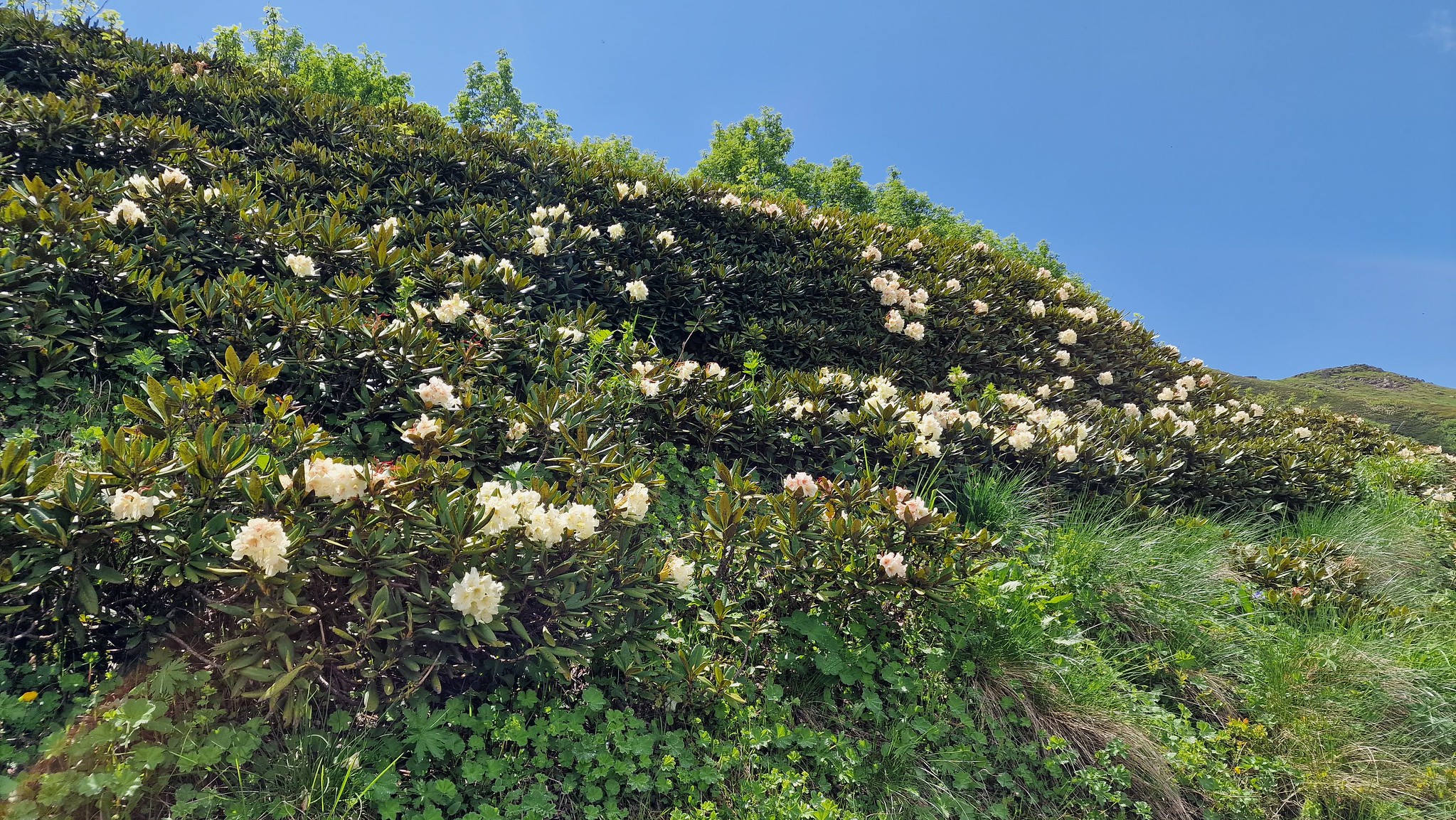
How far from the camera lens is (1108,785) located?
8.75 ft

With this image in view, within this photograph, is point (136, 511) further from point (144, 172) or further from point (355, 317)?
point (144, 172)

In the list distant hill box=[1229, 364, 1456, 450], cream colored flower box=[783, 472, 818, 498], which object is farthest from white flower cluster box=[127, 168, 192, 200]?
distant hill box=[1229, 364, 1456, 450]

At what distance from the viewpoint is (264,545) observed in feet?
6.17

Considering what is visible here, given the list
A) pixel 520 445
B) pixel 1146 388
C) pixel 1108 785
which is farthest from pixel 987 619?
pixel 1146 388

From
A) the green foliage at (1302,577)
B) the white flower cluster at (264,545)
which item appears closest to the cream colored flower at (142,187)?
the white flower cluster at (264,545)

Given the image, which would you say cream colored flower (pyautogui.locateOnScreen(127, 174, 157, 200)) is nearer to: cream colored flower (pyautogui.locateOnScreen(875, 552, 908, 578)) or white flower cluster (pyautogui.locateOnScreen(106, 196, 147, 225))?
white flower cluster (pyautogui.locateOnScreen(106, 196, 147, 225))

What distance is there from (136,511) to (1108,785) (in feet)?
11.7

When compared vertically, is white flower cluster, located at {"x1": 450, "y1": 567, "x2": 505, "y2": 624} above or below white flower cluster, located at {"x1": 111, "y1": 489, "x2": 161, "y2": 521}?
below

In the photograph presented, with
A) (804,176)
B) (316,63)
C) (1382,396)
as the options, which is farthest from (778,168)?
(1382,396)

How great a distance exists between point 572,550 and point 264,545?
91 cm

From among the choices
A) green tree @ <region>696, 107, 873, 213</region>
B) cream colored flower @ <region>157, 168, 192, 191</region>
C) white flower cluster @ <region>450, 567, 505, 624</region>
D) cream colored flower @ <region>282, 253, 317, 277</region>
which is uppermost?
green tree @ <region>696, 107, 873, 213</region>

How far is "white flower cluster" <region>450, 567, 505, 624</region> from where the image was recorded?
6.68 ft

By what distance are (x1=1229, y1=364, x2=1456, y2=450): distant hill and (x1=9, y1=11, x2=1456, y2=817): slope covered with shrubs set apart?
8404 mm

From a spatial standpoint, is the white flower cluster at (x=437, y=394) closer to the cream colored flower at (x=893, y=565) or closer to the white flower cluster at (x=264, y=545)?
the white flower cluster at (x=264, y=545)
